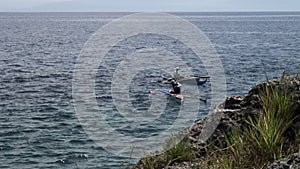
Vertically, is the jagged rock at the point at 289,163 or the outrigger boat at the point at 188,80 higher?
the jagged rock at the point at 289,163

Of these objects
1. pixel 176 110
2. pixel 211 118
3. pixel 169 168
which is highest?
pixel 211 118

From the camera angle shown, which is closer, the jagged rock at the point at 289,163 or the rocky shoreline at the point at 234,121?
the jagged rock at the point at 289,163

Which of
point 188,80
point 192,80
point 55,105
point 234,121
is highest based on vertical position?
point 234,121

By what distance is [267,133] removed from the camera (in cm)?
575

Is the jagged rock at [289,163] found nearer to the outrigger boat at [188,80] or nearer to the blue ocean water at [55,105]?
the blue ocean water at [55,105]

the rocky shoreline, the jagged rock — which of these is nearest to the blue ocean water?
the rocky shoreline

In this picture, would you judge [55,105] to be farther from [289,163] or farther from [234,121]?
[289,163]

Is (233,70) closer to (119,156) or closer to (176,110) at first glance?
(176,110)

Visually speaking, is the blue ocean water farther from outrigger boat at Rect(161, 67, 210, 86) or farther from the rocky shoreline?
outrigger boat at Rect(161, 67, 210, 86)

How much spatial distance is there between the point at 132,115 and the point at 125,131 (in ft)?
13.2

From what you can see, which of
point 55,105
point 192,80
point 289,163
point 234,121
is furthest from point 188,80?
point 289,163

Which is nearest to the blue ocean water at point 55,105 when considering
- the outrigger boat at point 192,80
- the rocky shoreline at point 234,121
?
the rocky shoreline at point 234,121

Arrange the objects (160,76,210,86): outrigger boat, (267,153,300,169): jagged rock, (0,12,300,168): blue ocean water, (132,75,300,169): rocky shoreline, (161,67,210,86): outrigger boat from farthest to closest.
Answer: (160,76,210,86): outrigger boat, (161,67,210,86): outrigger boat, (0,12,300,168): blue ocean water, (132,75,300,169): rocky shoreline, (267,153,300,169): jagged rock

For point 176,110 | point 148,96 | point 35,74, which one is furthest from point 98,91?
point 35,74
